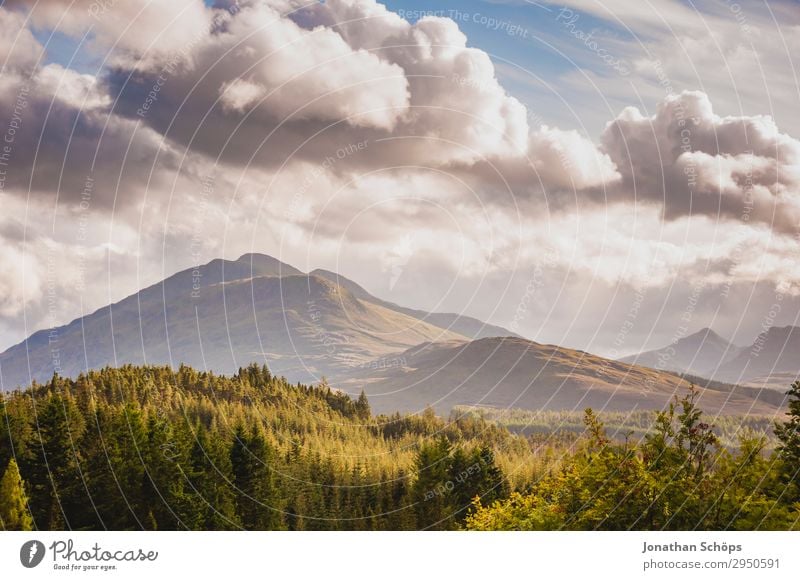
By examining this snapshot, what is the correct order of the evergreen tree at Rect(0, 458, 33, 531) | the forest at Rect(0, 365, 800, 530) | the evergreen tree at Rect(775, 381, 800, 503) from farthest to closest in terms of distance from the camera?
1. the evergreen tree at Rect(0, 458, 33, 531)
2. the evergreen tree at Rect(775, 381, 800, 503)
3. the forest at Rect(0, 365, 800, 530)

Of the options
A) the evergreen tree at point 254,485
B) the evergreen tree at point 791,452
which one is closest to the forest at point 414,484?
the evergreen tree at point 791,452

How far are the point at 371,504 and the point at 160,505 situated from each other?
203 feet

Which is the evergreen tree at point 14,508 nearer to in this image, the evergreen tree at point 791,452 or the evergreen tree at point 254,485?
the evergreen tree at point 254,485

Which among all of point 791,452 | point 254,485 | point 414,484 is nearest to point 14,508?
point 791,452

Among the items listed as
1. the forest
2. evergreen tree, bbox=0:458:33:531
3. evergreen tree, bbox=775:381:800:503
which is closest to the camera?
the forest

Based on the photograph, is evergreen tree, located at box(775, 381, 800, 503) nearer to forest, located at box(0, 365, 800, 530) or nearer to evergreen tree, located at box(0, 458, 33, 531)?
forest, located at box(0, 365, 800, 530)

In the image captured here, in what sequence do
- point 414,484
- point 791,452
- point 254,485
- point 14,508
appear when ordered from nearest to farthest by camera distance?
point 14,508 → point 791,452 → point 254,485 → point 414,484

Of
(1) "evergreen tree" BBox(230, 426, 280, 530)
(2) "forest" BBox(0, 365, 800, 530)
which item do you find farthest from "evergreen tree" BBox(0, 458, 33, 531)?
(1) "evergreen tree" BBox(230, 426, 280, 530)

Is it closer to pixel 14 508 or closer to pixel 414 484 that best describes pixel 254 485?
pixel 414 484

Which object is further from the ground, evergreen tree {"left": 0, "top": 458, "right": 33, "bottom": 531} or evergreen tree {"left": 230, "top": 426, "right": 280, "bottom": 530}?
evergreen tree {"left": 0, "top": 458, "right": 33, "bottom": 531}

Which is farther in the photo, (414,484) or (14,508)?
(414,484)
